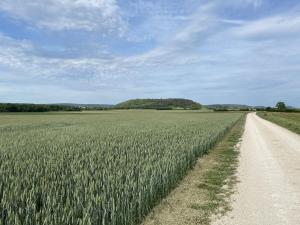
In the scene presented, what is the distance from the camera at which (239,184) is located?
36.8 ft

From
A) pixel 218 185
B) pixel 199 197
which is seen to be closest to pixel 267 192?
pixel 218 185

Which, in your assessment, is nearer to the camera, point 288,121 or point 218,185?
point 218,185

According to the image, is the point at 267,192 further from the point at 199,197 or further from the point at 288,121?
the point at 288,121

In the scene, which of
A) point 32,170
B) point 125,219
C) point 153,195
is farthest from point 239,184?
point 32,170

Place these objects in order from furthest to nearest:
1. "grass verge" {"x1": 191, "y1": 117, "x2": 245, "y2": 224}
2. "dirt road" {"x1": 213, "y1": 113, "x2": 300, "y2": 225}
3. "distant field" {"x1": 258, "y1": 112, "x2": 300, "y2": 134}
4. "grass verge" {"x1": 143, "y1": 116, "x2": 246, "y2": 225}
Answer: "distant field" {"x1": 258, "y1": 112, "x2": 300, "y2": 134} < "grass verge" {"x1": 191, "y1": 117, "x2": 245, "y2": 224} < "grass verge" {"x1": 143, "y1": 116, "x2": 246, "y2": 225} < "dirt road" {"x1": 213, "y1": 113, "x2": 300, "y2": 225}

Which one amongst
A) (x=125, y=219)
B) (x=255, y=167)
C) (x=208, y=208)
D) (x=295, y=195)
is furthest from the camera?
(x=255, y=167)

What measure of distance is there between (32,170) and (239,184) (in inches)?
252

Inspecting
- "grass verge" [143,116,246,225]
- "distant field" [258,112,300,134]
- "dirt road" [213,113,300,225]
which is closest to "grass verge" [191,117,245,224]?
"grass verge" [143,116,246,225]

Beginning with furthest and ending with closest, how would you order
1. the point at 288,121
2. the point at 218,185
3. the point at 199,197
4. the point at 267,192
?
the point at 288,121 < the point at 218,185 < the point at 267,192 < the point at 199,197

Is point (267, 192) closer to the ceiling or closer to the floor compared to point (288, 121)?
closer to the floor

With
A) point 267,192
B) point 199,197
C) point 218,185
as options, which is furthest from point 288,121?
point 199,197

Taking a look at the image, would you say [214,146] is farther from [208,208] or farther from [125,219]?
[125,219]

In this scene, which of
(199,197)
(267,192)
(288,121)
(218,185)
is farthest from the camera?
(288,121)

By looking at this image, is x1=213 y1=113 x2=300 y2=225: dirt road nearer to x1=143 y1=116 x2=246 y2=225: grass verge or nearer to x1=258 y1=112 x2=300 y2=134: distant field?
x1=143 y1=116 x2=246 y2=225: grass verge
